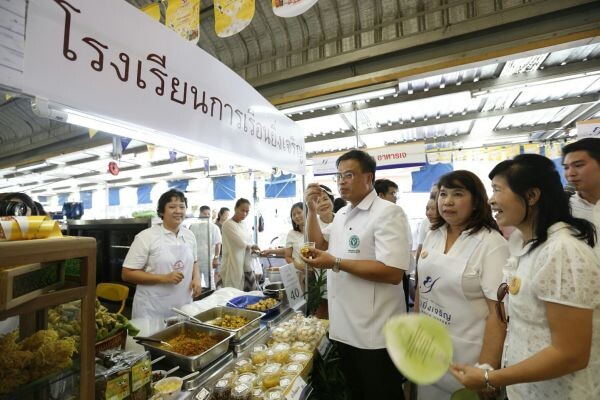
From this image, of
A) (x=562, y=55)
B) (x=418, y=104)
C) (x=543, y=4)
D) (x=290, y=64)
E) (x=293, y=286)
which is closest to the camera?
(x=543, y=4)

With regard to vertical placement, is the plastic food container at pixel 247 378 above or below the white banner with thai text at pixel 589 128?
below

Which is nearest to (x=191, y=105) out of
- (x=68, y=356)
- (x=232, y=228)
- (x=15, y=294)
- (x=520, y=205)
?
(x=15, y=294)

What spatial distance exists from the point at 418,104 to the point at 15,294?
4.45 metres

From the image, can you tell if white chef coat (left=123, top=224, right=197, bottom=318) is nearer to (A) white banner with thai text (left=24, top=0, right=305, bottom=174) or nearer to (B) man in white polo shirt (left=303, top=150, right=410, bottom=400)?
(A) white banner with thai text (left=24, top=0, right=305, bottom=174)

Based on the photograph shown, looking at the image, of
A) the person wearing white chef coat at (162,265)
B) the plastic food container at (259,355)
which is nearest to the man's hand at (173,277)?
the person wearing white chef coat at (162,265)

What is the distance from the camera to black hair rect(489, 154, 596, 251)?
106cm

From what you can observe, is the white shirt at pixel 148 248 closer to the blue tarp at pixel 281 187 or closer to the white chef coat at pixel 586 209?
the white chef coat at pixel 586 209

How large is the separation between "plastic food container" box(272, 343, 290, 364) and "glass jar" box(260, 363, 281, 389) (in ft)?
0.21

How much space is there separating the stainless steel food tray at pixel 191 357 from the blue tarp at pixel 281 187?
6.83m

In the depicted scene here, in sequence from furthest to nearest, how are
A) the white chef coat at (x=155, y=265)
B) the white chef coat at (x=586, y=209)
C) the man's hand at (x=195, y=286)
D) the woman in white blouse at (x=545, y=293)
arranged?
the man's hand at (x=195, y=286)
the white chef coat at (x=155, y=265)
the white chef coat at (x=586, y=209)
the woman in white blouse at (x=545, y=293)

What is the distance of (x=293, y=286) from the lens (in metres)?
2.38

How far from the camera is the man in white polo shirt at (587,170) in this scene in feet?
6.74

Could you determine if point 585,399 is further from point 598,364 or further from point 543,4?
point 543,4

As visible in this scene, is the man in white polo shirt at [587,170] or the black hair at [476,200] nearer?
the black hair at [476,200]
